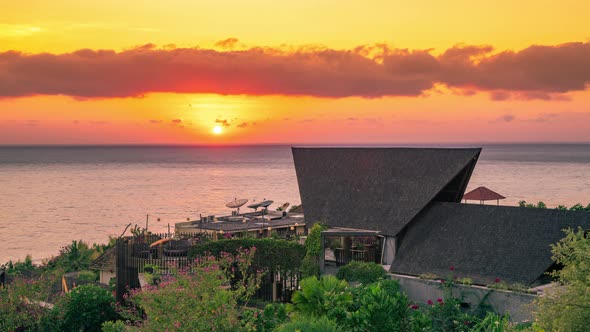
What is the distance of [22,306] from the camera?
884 inches

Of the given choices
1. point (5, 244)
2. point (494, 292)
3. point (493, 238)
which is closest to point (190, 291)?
point (494, 292)

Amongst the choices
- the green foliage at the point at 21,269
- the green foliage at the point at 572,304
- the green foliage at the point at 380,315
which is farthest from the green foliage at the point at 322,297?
the green foliage at the point at 21,269

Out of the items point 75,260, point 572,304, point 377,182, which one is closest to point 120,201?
point 75,260

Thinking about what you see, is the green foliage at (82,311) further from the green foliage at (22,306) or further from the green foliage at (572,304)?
the green foliage at (572,304)

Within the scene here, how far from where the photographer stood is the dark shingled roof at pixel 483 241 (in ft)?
78.7

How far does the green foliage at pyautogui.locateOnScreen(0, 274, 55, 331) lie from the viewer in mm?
21781

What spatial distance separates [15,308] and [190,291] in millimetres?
7081

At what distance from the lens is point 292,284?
1125 inches

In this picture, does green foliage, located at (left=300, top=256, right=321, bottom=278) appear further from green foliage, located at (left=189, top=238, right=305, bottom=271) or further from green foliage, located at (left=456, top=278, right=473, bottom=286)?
green foliage, located at (left=456, top=278, right=473, bottom=286)

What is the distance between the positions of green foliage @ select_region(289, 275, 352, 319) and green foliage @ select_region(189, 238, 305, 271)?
34.4 feet

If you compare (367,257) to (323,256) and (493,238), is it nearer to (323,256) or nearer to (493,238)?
(323,256)

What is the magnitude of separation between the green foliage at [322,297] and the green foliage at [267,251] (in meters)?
10.5

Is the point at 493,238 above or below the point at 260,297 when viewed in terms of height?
above

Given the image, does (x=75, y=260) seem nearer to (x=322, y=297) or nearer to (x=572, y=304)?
(x=322, y=297)
